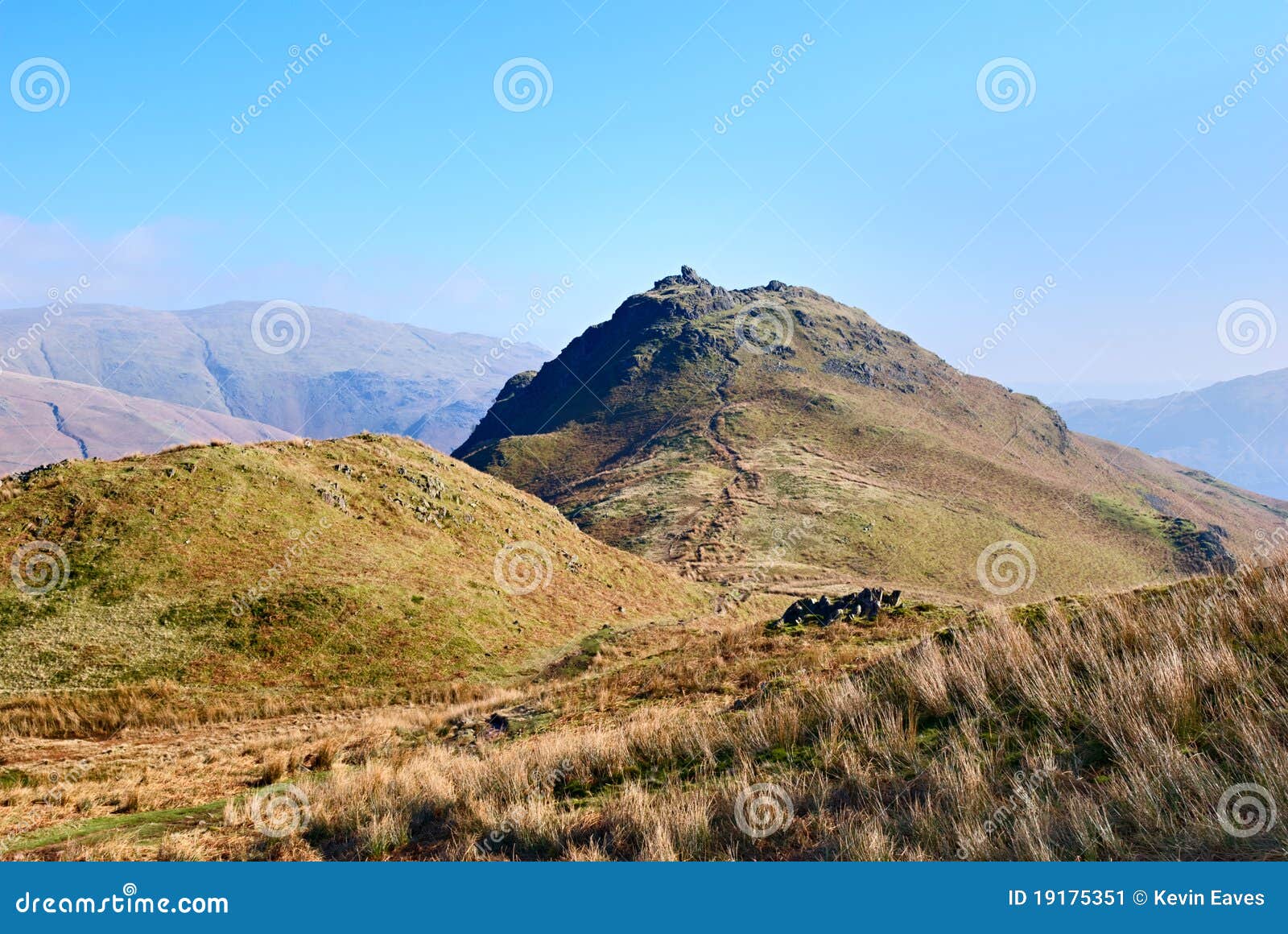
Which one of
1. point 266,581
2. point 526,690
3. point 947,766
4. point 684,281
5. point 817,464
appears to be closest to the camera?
point 947,766

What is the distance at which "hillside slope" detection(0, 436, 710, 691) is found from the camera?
23.0 m

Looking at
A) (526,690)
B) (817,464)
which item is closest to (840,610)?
(526,690)

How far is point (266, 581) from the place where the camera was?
87.9 ft

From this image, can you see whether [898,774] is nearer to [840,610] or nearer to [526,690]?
[840,610]

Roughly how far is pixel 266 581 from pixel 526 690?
12.1 metres

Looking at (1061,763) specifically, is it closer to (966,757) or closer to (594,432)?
(966,757)

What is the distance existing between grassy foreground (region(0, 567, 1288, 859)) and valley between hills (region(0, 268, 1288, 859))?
40 mm

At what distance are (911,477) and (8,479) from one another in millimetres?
105538

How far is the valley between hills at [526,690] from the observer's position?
20.6 feet

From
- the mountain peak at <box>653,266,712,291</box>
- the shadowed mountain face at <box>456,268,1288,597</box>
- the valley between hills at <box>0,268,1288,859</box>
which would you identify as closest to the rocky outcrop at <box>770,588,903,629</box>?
the valley between hills at <box>0,268,1288,859</box>

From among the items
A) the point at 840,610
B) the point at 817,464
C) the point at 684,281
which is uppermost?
the point at 684,281

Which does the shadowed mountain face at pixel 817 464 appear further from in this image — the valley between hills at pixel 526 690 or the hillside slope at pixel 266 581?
the hillside slope at pixel 266 581

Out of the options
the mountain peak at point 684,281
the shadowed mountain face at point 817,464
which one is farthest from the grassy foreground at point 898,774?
the mountain peak at point 684,281

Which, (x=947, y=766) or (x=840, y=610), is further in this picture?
(x=840, y=610)
